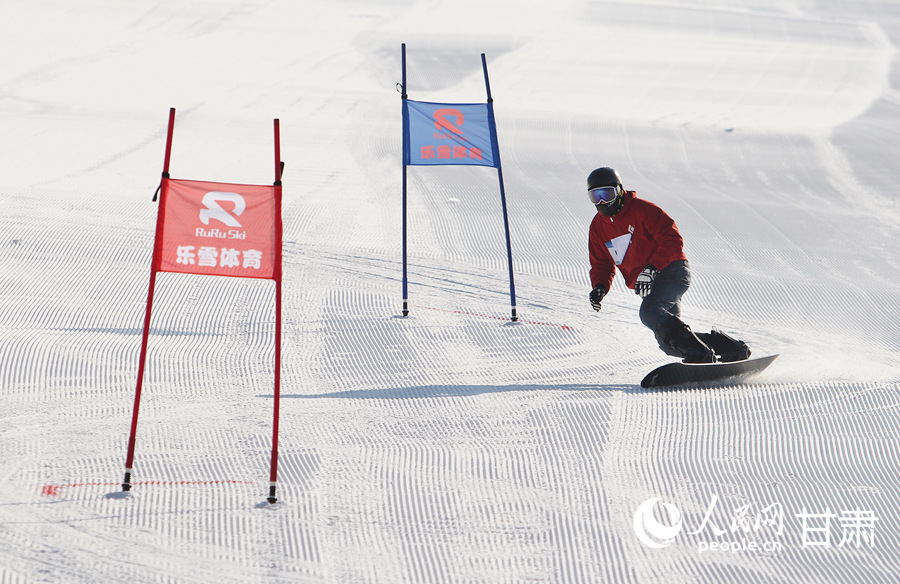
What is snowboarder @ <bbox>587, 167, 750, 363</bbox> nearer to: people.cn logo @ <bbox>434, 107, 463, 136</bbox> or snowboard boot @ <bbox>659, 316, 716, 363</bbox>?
snowboard boot @ <bbox>659, 316, 716, 363</bbox>

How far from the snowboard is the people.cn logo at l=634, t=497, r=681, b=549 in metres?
1.77

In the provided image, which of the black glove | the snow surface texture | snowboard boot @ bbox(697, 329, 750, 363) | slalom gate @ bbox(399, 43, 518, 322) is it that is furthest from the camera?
slalom gate @ bbox(399, 43, 518, 322)

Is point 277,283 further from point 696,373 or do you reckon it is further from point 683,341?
point 696,373

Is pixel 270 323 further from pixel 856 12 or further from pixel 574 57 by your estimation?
pixel 856 12

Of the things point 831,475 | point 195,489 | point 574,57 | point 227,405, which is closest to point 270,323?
point 227,405

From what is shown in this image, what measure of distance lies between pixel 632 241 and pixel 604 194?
38 cm

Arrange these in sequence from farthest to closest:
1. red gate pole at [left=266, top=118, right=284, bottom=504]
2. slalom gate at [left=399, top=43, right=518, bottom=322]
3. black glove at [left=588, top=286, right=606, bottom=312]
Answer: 1. slalom gate at [left=399, top=43, right=518, bottom=322]
2. black glove at [left=588, top=286, right=606, bottom=312]
3. red gate pole at [left=266, top=118, right=284, bottom=504]

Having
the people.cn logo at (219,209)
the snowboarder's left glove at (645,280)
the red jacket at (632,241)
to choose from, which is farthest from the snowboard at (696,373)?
the people.cn logo at (219,209)

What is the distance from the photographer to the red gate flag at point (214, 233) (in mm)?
3881

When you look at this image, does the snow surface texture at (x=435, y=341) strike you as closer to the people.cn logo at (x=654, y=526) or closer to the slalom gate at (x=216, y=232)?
the people.cn logo at (x=654, y=526)

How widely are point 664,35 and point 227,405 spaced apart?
2103 cm

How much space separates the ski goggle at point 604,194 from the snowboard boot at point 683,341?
0.85 m

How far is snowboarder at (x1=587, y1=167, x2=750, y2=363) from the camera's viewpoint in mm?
5852

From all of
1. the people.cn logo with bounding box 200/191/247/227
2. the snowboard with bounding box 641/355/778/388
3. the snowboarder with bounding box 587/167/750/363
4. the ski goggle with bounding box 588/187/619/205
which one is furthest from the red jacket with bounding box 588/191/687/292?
the people.cn logo with bounding box 200/191/247/227
